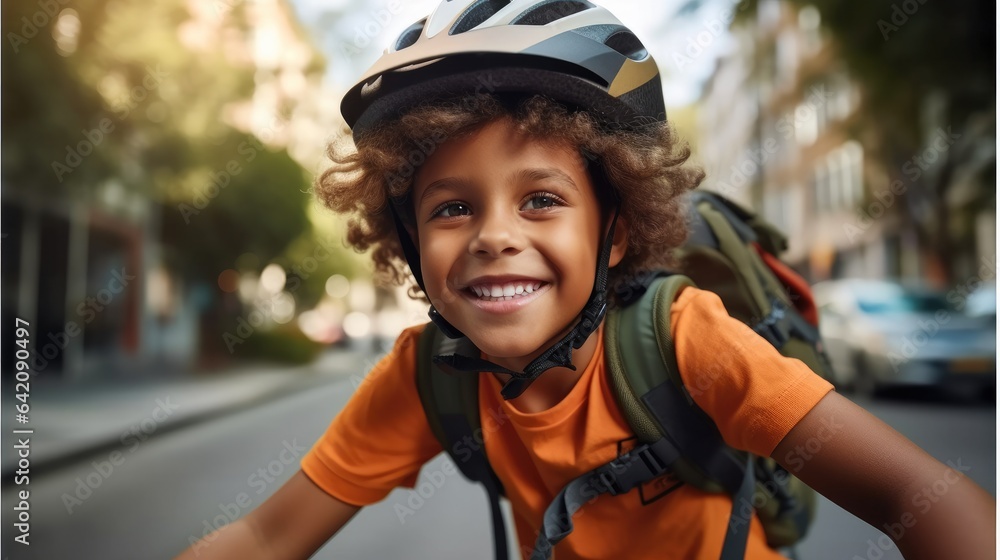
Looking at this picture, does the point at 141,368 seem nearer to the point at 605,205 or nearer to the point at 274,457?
the point at 274,457

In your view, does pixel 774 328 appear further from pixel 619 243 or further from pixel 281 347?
pixel 281 347

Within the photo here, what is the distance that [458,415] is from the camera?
169 centimetres

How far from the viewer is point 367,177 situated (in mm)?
1716

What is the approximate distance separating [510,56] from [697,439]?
75cm

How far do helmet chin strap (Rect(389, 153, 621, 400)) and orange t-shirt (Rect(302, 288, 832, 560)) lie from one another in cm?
10

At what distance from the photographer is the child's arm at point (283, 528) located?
164 cm

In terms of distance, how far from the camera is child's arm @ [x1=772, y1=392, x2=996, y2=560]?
118cm

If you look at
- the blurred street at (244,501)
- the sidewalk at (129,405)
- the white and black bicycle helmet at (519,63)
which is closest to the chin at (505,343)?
the white and black bicycle helmet at (519,63)

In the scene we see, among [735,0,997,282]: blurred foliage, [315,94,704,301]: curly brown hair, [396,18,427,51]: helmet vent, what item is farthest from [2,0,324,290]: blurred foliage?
[735,0,997,282]: blurred foliage

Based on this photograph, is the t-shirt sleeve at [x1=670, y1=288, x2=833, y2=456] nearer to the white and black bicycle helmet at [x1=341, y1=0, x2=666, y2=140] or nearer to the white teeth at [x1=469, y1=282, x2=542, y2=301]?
the white teeth at [x1=469, y1=282, x2=542, y2=301]

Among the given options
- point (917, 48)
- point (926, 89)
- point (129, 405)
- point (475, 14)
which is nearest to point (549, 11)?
point (475, 14)

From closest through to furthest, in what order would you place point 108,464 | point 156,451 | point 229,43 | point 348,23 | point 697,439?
point 697,439 → point 348,23 → point 108,464 → point 156,451 → point 229,43

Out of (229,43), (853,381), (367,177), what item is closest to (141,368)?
(229,43)

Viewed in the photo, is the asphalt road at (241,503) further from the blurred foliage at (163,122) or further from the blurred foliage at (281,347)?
the blurred foliage at (281,347)
